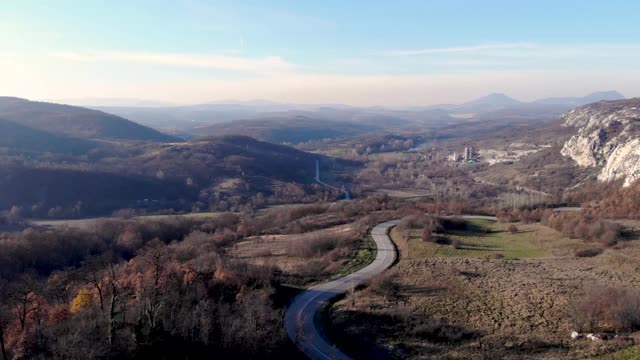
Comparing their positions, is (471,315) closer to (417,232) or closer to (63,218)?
(417,232)

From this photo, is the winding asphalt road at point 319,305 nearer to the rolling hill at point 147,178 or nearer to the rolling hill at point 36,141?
the rolling hill at point 147,178

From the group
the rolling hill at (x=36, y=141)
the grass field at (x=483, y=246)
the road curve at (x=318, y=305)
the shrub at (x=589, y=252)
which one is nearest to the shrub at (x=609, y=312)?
the road curve at (x=318, y=305)

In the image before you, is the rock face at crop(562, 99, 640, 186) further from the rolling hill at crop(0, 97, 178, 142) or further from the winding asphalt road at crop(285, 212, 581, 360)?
the rolling hill at crop(0, 97, 178, 142)

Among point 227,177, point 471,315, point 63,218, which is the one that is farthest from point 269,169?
point 471,315

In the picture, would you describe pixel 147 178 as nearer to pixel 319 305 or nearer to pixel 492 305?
pixel 319 305

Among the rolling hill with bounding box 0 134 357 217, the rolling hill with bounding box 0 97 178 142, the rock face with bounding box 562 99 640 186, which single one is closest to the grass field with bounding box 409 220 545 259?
the rock face with bounding box 562 99 640 186
